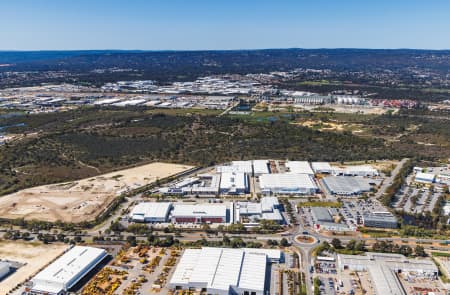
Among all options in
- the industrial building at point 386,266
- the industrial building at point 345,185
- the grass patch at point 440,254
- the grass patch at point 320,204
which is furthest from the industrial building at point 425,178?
the industrial building at point 386,266

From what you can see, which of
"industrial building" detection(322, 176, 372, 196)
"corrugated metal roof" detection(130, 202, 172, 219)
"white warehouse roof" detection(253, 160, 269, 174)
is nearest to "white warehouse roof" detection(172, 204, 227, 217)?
"corrugated metal roof" detection(130, 202, 172, 219)

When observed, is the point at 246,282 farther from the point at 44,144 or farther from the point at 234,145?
the point at 44,144

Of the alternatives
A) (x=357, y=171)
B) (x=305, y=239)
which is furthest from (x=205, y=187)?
(x=357, y=171)

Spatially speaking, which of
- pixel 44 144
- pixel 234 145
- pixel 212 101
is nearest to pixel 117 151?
pixel 44 144

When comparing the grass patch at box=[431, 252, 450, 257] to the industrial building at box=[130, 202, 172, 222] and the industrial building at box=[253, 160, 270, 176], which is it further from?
the industrial building at box=[130, 202, 172, 222]

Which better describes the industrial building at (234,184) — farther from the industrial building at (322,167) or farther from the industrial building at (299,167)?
the industrial building at (322,167)

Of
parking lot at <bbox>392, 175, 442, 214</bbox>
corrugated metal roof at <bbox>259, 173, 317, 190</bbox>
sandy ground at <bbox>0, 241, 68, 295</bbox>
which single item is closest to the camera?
sandy ground at <bbox>0, 241, 68, 295</bbox>
